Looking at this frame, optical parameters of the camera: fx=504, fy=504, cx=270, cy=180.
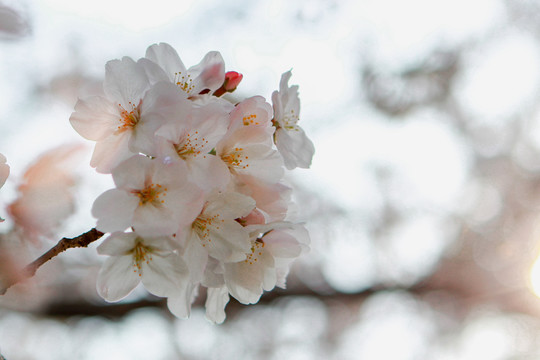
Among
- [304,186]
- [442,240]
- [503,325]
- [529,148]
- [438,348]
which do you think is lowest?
[438,348]

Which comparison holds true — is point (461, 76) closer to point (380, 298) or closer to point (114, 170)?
point (380, 298)

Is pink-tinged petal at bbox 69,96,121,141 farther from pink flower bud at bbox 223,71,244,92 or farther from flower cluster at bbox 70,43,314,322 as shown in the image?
pink flower bud at bbox 223,71,244,92

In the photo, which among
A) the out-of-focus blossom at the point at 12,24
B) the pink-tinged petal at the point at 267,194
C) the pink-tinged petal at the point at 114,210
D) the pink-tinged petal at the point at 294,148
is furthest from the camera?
the out-of-focus blossom at the point at 12,24

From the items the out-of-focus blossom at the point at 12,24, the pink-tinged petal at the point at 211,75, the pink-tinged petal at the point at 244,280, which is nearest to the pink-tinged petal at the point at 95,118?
the pink-tinged petal at the point at 211,75

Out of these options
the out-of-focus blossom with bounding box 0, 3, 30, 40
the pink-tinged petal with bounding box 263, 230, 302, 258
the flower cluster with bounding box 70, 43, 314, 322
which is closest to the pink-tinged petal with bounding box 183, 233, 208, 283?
the flower cluster with bounding box 70, 43, 314, 322

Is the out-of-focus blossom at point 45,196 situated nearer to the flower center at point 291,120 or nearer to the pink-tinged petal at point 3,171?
the pink-tinged petal at point 3,171

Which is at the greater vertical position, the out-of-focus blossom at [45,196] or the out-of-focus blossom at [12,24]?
the out-of-focus blossom at [12,24]

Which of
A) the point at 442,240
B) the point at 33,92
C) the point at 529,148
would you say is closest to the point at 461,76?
the point at 529,148
